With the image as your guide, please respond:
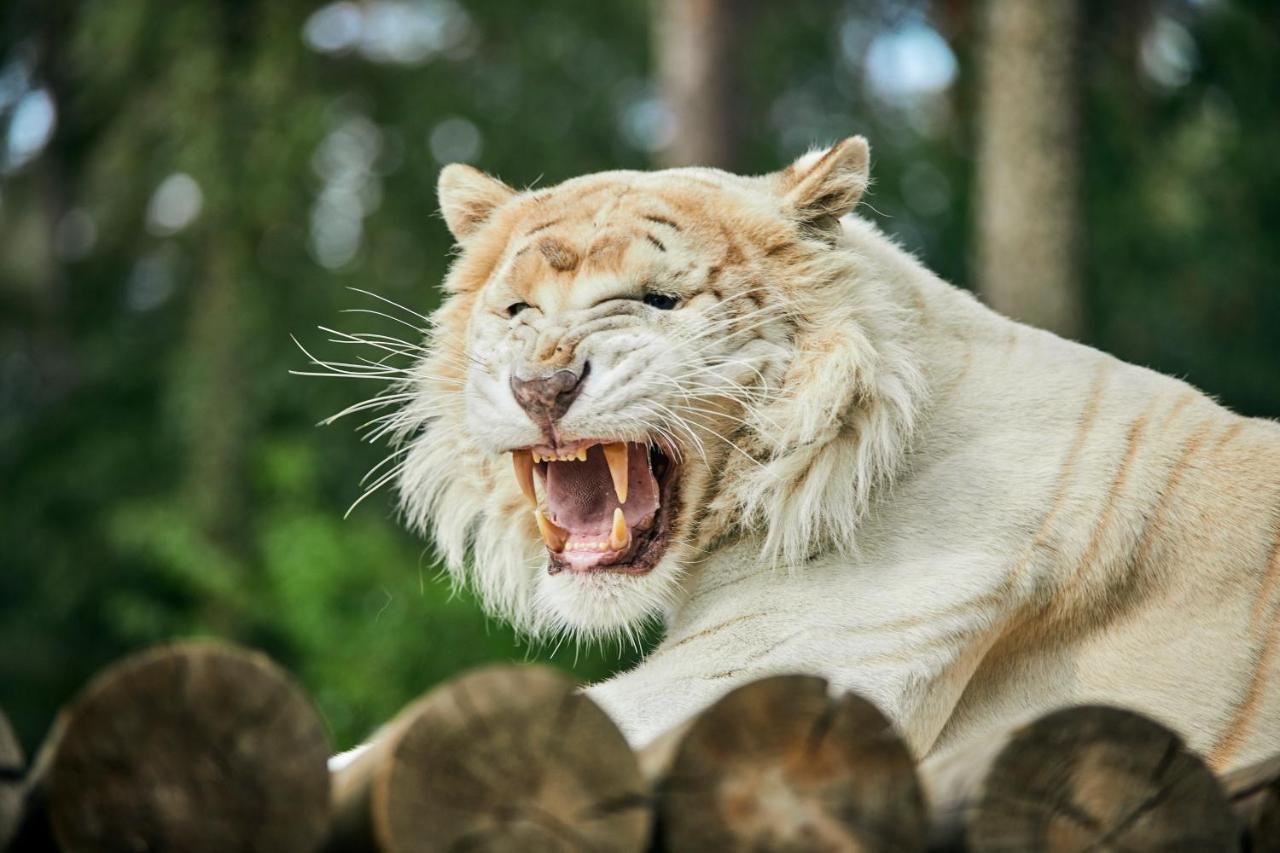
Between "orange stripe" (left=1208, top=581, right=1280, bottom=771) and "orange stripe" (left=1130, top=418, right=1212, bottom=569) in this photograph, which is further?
"orange stripe" (left=1130, top=418, right=1212, bottom=569)

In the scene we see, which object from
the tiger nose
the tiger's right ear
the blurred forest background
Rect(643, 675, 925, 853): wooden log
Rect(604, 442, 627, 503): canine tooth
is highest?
the tiger's right ear

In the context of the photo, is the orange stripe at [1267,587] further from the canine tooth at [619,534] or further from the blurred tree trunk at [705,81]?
the blurred tree trunk at [705,81]

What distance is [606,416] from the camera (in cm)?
357

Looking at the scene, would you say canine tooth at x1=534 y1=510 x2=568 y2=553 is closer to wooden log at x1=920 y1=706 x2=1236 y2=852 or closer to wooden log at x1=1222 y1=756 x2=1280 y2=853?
wooden log at x1=920 y1=706 x2=1236 y2=852

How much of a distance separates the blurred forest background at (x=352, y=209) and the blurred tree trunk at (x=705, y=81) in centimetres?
2

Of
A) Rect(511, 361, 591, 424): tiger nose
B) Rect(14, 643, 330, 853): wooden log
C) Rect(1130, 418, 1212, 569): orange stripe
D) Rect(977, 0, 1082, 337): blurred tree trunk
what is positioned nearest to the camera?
Rect(14, 643, 330, 853): wooden log

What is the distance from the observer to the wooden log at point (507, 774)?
1994mm

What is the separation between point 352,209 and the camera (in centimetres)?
1572

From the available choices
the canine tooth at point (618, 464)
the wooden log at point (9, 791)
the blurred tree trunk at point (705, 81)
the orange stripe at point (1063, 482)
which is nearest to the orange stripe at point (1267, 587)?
the orange stripe at point (1063, 482)

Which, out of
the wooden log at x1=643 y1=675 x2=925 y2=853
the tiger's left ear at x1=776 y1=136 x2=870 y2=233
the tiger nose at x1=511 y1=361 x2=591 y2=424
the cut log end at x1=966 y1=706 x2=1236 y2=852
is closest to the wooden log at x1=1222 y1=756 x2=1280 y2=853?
the cut log end at x1=966 y1=706 x2=1236 y2=852

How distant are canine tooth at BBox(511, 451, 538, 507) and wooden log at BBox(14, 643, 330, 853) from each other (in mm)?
1773

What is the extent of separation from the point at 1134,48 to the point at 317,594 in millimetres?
9225

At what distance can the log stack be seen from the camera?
2.00 m

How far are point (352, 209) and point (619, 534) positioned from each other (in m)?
12.6
